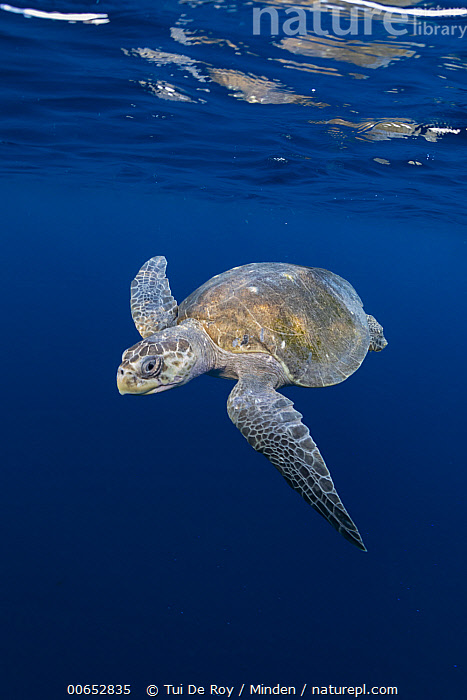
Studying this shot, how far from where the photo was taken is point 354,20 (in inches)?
206

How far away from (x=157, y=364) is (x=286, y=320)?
5.10 ft

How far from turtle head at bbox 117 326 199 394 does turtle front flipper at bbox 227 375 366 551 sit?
0.62 meters

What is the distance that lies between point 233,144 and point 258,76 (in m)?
4.27

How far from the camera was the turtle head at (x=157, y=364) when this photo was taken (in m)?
3.78

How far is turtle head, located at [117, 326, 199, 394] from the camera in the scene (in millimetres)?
3777

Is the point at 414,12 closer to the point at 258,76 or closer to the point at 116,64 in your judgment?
the point at 258,76

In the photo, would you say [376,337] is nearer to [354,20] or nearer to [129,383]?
[129,383]

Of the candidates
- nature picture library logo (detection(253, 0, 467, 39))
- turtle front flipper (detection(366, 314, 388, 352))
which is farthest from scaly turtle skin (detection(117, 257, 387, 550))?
nature picture library logo (detection(253, 0, 467, 39))

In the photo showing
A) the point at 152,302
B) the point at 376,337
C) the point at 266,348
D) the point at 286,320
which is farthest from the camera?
the point at 376,337

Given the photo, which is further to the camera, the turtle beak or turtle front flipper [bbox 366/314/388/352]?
turtle front flipper [bbox 366/314/388/352]

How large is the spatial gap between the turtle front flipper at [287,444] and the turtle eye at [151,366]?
0.83m

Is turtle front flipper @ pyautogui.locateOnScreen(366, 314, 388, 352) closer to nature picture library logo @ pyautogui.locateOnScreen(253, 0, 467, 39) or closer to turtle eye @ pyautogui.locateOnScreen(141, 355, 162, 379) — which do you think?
turtle eye @ pyautogui.locateOnScreen(141, 355, 162, 379)
